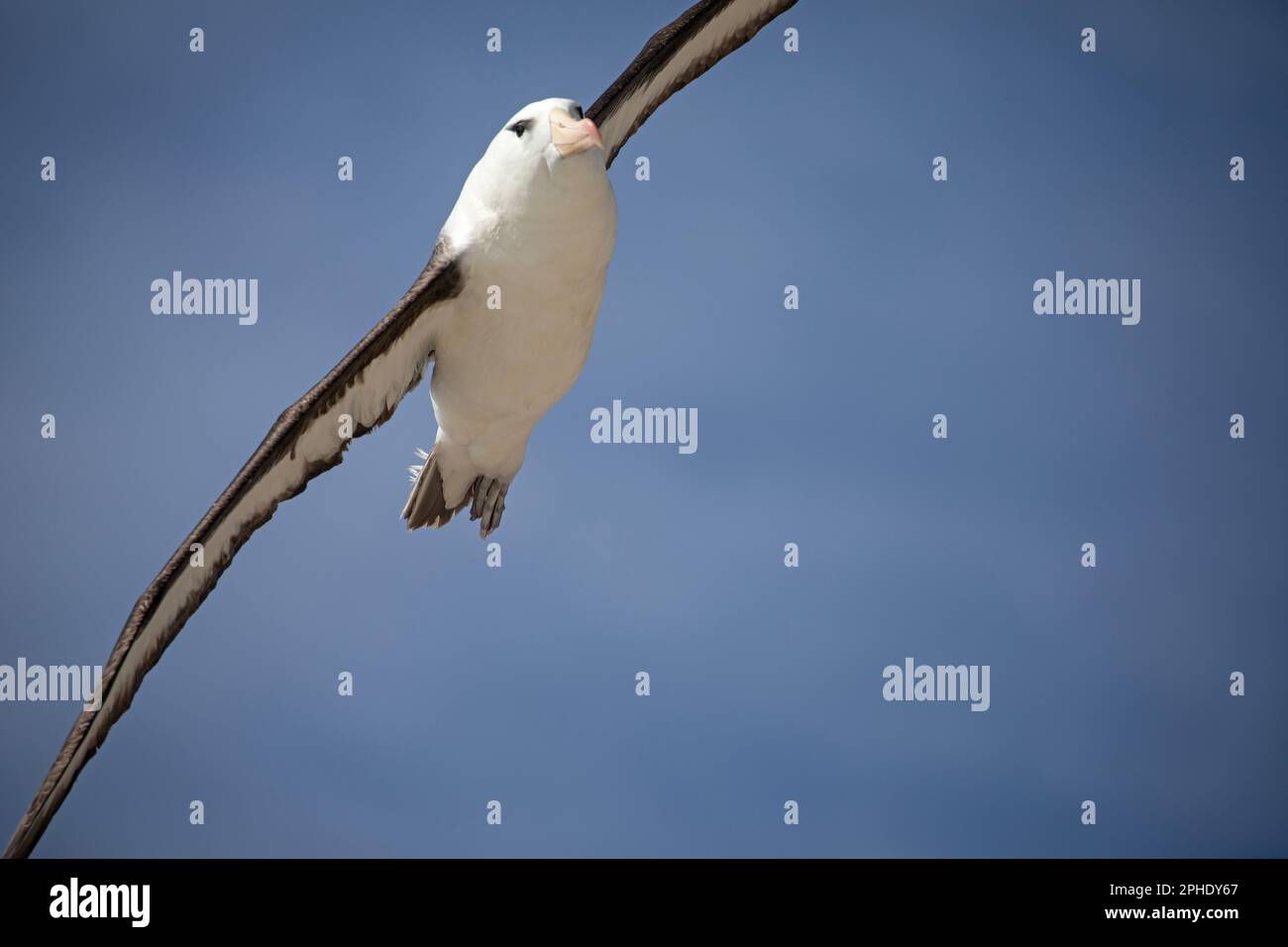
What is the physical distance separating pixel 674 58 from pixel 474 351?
2.79 m

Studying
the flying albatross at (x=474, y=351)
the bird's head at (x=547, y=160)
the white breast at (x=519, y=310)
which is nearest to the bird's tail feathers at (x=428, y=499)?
the flying albatross at (x=474, y=351)

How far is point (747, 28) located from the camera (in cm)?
1134

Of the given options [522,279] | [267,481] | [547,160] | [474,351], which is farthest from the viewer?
[267,481]

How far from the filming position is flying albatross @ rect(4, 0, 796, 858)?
9.28 meters

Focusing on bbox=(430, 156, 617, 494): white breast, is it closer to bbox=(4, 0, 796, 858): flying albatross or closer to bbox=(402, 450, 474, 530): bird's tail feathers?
bbox=(4, 0, 796, 858): flying albatross

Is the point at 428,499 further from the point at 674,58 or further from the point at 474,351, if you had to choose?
the point at 674,58

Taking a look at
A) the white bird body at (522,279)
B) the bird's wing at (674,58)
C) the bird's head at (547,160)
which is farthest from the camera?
the bird's wing at (674,58)

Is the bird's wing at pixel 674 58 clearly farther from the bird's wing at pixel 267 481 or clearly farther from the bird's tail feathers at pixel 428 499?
the bird's tail feathers at pixel 428 499

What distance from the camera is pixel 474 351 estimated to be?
9984 mm

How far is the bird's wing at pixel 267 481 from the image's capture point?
981cm

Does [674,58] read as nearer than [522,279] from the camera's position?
No

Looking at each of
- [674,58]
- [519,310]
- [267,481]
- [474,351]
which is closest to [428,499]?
[267,481]

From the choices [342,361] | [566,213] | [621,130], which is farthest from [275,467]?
[621,130]

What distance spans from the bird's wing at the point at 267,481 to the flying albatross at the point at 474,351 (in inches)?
0.4
